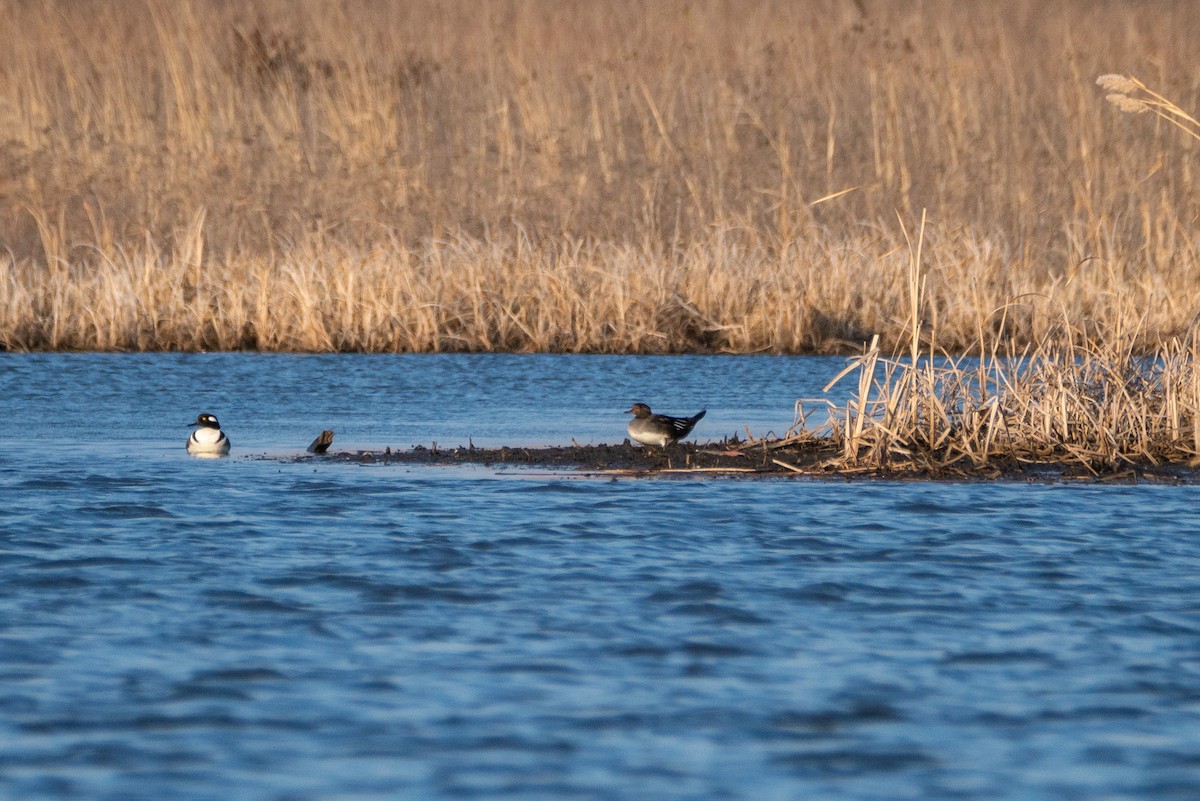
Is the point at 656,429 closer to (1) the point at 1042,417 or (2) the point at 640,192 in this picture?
(1) the point at 1042,417

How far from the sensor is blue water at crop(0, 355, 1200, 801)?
5402 millimetres

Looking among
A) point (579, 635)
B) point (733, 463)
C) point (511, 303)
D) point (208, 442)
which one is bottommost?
point (579, 635)

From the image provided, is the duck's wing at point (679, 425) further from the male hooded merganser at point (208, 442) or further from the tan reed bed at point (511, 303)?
the tan reed bed at point (511, 303)

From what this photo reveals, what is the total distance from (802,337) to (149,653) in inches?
576

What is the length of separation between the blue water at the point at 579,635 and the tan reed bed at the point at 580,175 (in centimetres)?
839

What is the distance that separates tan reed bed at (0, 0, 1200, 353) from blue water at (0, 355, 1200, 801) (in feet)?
27.5

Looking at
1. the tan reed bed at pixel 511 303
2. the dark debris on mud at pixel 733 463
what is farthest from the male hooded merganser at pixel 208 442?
the tan reed bed at pixel 511 303

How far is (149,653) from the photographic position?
269 inches

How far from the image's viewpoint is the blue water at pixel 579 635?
17.7 feet

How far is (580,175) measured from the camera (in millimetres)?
28141

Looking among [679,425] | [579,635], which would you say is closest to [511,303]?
[679,425]

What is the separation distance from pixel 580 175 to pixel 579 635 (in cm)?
2146

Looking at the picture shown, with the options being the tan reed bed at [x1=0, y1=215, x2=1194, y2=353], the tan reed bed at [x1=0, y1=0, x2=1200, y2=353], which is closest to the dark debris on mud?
the tan reed bed at [x1=0, y1=0, x2=1200, y2=353]

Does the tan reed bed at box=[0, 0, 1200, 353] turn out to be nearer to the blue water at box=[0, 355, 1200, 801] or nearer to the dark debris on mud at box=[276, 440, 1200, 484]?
the dark debris on mud at box=[276, 440, 1200, 484]
